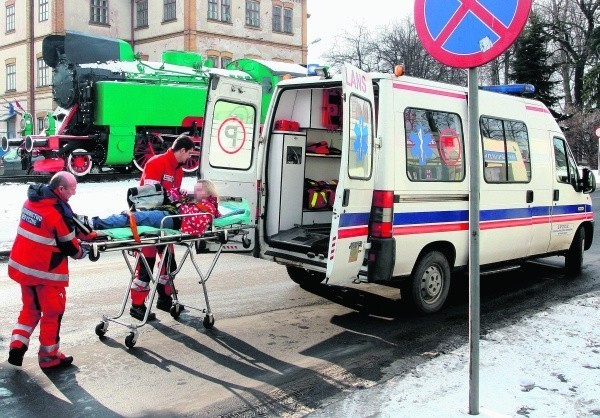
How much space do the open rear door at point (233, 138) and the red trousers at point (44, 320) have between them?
2.60m

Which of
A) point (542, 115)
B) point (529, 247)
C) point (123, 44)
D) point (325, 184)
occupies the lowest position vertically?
point (529, 247)

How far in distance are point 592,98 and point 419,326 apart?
35.7 metres

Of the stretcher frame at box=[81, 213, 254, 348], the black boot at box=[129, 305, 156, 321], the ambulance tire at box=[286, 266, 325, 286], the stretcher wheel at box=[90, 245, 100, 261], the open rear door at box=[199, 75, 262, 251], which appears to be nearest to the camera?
the stretcher wheel at box=[90, 245, 100, 261]

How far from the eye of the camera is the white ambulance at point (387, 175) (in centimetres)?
638

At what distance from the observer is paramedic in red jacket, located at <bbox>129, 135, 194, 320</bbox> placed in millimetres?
6691

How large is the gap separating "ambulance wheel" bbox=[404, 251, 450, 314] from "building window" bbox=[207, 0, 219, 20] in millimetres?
37950

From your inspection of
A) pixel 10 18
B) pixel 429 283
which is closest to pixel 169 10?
pixel 10 18

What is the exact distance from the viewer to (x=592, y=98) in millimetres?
37844

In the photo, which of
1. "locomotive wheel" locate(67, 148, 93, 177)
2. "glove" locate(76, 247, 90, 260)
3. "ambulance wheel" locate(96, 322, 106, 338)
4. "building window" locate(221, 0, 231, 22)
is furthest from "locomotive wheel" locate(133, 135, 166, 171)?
"building window" locate(221, 0, 231, 22)

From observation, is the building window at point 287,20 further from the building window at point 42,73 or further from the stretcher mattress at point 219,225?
the stretcher mattress at point 219,225

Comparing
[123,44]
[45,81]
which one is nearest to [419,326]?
[123,44]

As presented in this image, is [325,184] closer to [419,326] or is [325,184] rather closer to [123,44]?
[419,326]

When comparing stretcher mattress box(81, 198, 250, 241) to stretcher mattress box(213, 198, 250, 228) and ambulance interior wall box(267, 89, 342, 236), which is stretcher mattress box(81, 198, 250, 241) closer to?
stretcher mattress box(213, 198, 250, 228)

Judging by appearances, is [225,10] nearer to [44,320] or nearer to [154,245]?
[154,245]
